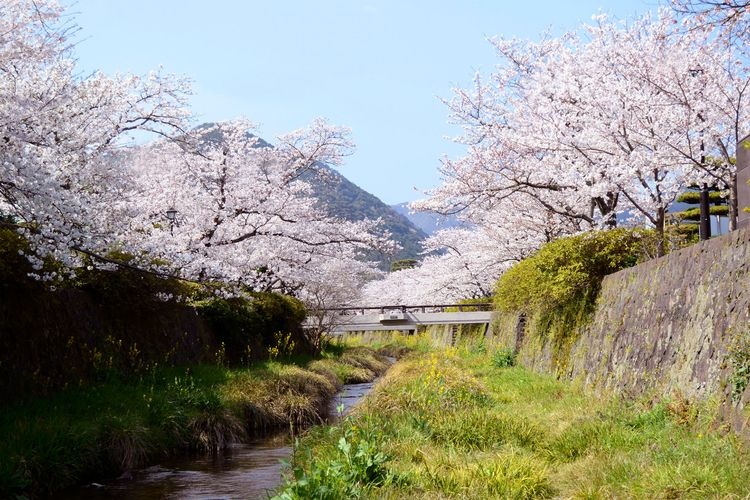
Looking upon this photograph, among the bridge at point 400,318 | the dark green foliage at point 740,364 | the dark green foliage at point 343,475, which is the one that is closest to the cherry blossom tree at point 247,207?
the bridge at point 400,318

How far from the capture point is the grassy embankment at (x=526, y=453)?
483cm

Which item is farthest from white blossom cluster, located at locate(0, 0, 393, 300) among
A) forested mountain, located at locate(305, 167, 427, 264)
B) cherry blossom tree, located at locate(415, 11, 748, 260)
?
forested mountain, located at locate(305, 167, 427, 264)

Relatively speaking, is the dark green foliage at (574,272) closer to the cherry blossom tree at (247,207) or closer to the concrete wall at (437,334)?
the cherry blossom tree at (247,207)

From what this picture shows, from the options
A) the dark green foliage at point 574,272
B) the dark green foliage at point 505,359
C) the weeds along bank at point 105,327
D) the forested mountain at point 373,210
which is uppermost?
the forested mountain at point 373,210

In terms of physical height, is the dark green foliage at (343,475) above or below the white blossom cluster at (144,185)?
below

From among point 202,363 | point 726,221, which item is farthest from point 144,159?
point 726,221

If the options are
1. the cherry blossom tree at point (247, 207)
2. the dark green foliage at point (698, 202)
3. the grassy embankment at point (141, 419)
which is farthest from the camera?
the dark green foliage at point (698, 202)

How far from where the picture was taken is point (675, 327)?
24.9 feet

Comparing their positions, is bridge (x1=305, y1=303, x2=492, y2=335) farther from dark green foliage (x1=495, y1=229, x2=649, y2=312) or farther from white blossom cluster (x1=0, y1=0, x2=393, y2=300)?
dark green foliage (x1=495, y1=229, x2=649, y2=312)

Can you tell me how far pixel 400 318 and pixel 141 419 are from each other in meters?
23.4

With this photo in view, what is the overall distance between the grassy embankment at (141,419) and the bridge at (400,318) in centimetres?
961

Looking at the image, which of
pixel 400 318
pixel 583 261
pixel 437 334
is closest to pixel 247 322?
pixel 583 261

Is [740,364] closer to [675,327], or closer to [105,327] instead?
[675,327]

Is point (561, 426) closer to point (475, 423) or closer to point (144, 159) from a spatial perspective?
point (475, 423)
